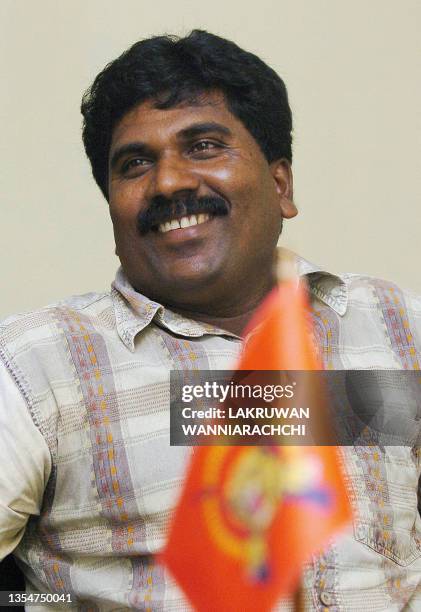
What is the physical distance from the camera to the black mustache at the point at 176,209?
3.87ft

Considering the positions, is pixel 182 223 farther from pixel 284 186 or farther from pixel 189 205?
pixel 284 186

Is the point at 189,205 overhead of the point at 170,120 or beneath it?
beneath

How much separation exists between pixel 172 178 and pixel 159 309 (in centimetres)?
17

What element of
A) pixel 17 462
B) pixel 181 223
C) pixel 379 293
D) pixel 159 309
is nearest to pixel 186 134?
pixel 181 223

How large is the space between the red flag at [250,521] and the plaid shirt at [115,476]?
19 millimetres

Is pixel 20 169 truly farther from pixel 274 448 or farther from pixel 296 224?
pixel 274 448

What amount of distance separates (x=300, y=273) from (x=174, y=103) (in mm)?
295

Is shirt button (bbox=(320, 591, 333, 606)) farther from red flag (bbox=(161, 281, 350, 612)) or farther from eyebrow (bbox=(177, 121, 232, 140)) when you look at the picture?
eyebrow (bbox=(177, 121, 232, 140))

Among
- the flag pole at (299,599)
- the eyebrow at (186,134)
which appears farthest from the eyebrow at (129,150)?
the flag pole at (299,599)

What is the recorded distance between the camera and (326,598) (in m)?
1.07

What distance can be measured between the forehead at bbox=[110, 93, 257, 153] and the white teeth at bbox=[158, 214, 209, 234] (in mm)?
106

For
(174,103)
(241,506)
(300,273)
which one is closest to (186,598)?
(241,506)

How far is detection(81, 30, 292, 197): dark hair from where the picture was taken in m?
1.21

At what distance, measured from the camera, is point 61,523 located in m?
1.08
